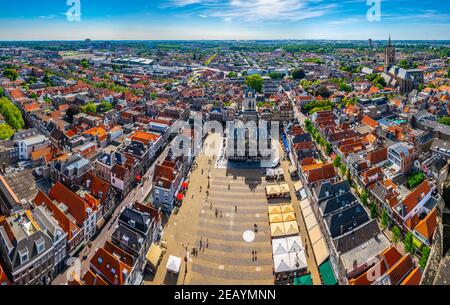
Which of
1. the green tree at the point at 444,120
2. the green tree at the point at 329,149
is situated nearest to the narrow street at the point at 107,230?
the green tree at the point at 329,149

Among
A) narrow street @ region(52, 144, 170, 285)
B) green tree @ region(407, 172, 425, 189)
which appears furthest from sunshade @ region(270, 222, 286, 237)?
green tree @ region(407, 172, 425, 189)

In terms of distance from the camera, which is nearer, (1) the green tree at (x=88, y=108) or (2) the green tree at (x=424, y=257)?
(2) the green tree at (x=424, y=257)

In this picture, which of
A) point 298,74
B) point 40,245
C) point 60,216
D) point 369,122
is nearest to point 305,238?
point 40,245

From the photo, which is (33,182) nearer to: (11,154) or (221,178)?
(11,154)

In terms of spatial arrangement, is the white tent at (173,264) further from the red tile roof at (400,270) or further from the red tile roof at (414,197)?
the red tile roof at (414,197)

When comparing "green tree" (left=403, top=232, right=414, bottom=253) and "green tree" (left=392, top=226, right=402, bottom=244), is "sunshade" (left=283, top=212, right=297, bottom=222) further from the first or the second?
"green tree" (left=403, top=232, right=414, bottom=253)

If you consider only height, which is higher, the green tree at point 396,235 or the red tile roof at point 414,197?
the red tile roof at point 414,197
